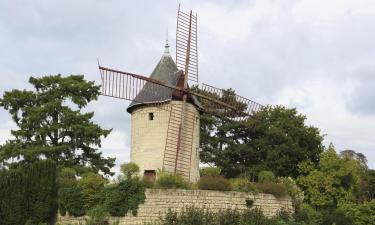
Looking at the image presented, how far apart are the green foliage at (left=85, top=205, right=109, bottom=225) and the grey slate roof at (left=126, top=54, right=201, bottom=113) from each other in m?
6.19

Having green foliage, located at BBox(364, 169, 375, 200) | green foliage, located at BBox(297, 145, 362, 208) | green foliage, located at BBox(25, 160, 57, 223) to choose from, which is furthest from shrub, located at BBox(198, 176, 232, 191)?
green foliage, located at BBox(364, 169, 375, 200)

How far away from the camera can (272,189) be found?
82.4 ft

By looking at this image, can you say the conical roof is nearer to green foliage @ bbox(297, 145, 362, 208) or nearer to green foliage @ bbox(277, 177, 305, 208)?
green foliage @ bbox(277, 177, 305, 208)

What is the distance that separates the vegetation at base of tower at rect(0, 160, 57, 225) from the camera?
22.1 m

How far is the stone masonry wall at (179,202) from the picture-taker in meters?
21.8

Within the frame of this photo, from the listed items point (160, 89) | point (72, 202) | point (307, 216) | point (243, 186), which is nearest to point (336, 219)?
point (307, 216)

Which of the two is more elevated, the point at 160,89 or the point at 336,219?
the point at 160,89

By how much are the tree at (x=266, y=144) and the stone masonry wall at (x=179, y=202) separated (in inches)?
326

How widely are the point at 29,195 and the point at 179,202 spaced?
6.10 meters

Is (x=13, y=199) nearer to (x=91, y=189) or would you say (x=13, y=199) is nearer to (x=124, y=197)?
(x=91, y=189)

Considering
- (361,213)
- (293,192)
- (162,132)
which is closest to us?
(162,132)

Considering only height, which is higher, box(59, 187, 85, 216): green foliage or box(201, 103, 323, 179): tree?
box(201, 103, 323, 179): tree

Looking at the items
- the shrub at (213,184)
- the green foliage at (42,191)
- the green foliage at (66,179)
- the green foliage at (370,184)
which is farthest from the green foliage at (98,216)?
the green foliage at (370,184)

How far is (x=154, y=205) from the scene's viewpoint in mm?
21875
